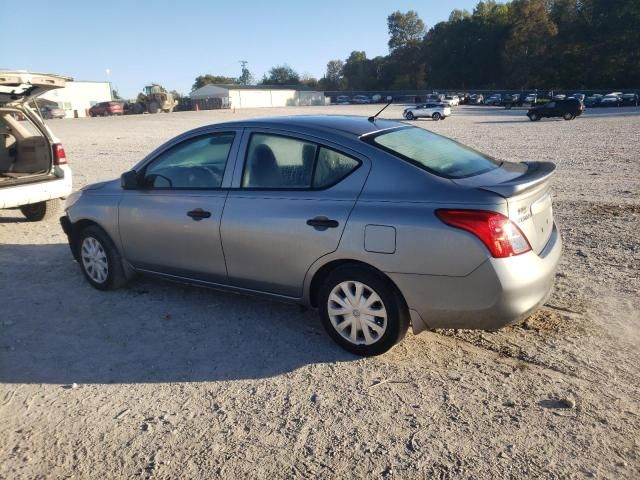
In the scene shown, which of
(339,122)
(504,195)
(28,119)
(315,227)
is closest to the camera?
(504,195)

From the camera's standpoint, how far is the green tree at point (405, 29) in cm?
11319

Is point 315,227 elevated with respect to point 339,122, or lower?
lower

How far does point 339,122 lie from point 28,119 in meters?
5.83

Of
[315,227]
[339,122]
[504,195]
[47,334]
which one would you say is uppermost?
[339,122]

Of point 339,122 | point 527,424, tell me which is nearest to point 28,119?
point 339,122

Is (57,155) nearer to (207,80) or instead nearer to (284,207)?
(284,207)

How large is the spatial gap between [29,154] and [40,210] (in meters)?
0.97

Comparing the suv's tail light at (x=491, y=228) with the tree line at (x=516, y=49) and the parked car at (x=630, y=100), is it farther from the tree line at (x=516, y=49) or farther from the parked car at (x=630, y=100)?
the tree line at (x=516, y=49)

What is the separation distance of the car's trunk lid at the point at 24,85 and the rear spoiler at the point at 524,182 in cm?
609

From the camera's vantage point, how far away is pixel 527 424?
296cm

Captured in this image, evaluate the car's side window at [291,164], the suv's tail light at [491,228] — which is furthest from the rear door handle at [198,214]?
the suv's tail light at [491,228]

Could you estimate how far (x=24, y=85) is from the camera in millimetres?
6918

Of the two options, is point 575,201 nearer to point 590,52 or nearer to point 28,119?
point 28,119

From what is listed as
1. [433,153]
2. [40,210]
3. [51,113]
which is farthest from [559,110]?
[51,113]
